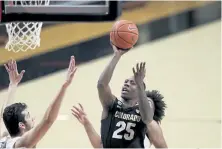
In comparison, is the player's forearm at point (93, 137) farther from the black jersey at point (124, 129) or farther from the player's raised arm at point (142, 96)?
the player's raised arm at point (142, 96)

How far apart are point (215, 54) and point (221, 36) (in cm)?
16

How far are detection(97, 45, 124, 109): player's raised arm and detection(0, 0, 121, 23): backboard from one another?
285 mm

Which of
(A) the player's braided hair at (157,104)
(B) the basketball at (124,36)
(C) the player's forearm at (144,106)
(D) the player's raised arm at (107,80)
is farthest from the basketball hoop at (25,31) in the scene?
(C) the player's forearm at (144,106)

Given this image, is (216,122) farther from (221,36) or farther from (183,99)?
(221,36)

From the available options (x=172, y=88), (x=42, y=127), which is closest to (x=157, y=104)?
(x=42, y=127)

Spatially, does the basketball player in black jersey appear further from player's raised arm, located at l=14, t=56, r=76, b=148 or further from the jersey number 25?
player's raised arm, located at l=14, t=56, r=76, b=148

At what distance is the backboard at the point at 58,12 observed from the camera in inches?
118

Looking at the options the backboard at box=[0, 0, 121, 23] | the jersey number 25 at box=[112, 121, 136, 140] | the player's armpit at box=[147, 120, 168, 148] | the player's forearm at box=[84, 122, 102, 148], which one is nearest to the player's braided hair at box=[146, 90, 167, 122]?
the player's armpit at box=[147, 120, 168, 148]

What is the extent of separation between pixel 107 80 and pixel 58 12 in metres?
0.50

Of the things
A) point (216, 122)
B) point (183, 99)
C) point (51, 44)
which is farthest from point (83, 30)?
point (216, 122)

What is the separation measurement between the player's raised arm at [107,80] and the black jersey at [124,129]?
6cm

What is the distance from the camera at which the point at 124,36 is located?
2957 mm

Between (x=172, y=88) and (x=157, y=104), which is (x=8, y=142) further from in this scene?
(x=172, y=88)

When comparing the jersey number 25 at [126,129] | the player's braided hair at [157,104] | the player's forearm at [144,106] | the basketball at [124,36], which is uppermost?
the basketball at [124,36]
